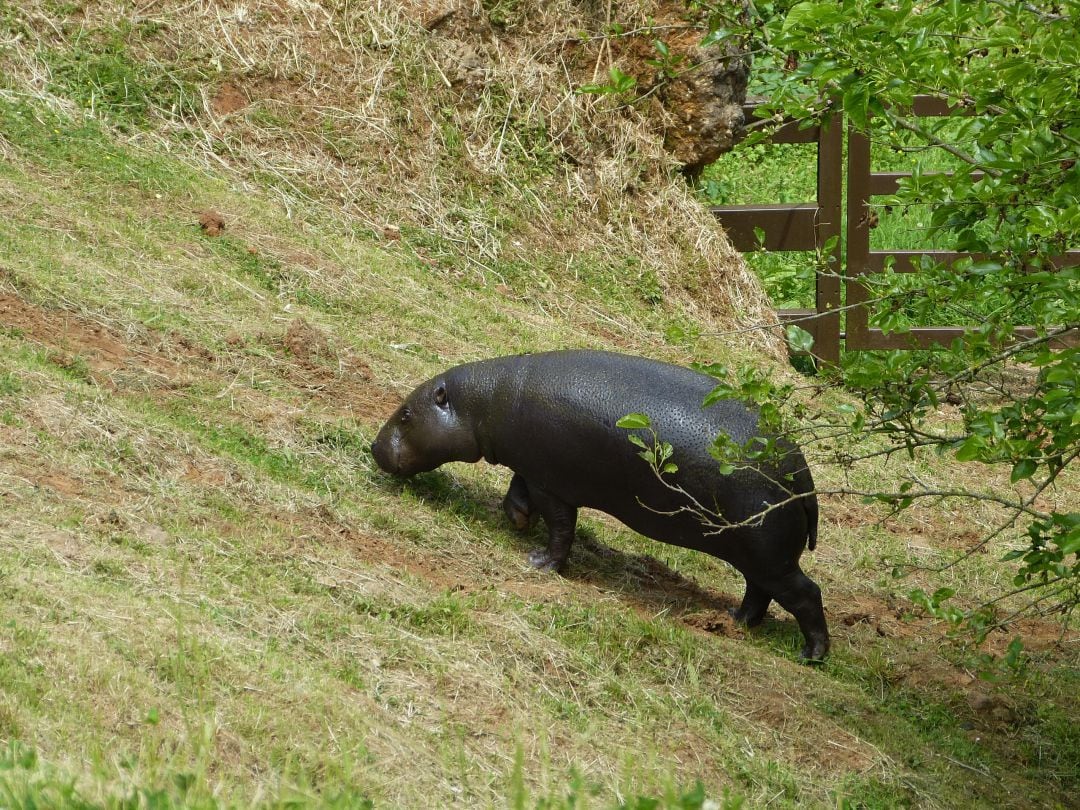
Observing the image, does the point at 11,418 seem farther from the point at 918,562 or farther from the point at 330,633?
the point at 918,562

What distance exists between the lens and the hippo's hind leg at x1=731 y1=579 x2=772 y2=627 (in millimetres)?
6750

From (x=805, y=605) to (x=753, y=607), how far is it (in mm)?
428

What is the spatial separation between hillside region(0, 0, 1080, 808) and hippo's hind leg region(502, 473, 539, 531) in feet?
0.48

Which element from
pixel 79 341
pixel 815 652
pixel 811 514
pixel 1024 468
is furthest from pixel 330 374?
pixel 1024 468

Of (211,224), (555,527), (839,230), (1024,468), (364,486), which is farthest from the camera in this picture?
(839,230)

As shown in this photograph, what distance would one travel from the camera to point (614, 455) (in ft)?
21.0

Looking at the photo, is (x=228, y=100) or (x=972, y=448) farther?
(x=228, y=100)

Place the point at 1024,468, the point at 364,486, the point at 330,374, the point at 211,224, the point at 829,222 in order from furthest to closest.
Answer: the point at 829,222
the point at 211,224
the point at 330,374
the point at 364,486
the point at 1024,468

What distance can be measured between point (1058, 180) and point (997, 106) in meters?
0.33

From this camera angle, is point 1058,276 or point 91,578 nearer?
point 1058,276

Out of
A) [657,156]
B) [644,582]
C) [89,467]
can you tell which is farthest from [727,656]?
[657,156]

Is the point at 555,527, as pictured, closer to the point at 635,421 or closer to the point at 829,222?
the point at 635,421

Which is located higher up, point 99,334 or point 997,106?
point 997,106

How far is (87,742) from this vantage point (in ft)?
11.7
